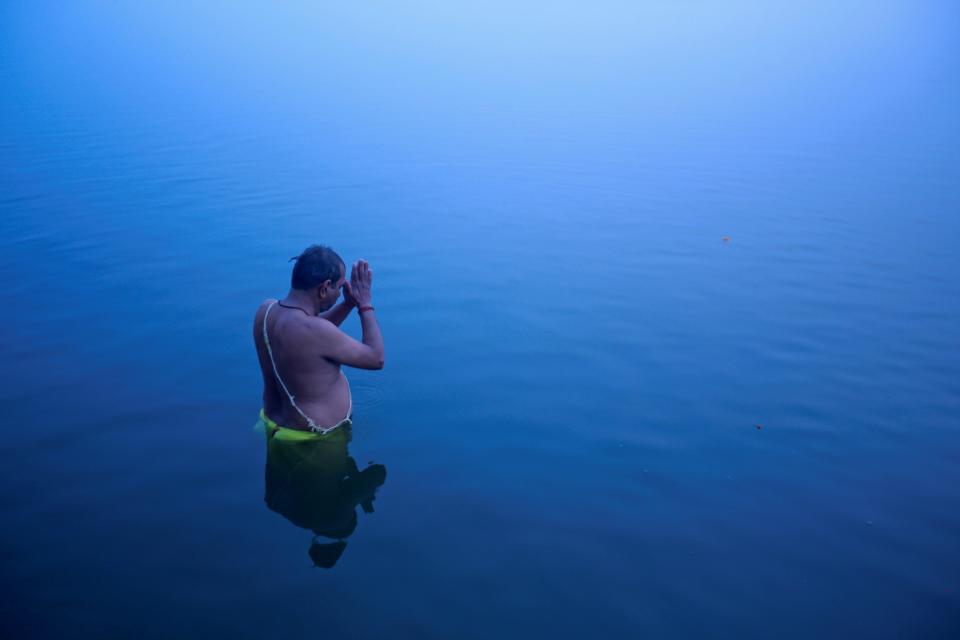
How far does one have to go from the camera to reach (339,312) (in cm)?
461

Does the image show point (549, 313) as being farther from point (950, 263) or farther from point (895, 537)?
point (950, 263)

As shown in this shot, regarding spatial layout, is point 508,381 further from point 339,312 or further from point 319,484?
point 319,484

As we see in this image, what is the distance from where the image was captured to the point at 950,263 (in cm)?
796

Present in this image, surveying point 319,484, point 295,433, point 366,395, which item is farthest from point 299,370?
point 366,395

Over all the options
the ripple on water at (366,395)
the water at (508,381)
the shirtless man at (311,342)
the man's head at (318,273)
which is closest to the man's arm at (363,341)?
the shirtless man at (311,342)

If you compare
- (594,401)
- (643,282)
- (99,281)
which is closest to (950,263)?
(643,282)

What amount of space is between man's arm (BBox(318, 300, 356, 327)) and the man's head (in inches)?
12.2

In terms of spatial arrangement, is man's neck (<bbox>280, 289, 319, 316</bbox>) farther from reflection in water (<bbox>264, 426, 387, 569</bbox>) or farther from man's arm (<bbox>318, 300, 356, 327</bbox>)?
reflection in water (<bbox>264, 426, 387, 569</bbox>)

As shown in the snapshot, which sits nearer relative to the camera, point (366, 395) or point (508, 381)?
point (366, 395)

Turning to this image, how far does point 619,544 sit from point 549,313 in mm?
2976

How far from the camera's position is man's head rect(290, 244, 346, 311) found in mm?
4105

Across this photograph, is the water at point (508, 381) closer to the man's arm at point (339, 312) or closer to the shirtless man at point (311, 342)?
the shirtless man at point (311, 342)

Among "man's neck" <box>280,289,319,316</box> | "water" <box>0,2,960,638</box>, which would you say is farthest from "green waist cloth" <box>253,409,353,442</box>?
"man's neck" <box>280,289,319,316</box>

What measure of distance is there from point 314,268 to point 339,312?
1.84ft
